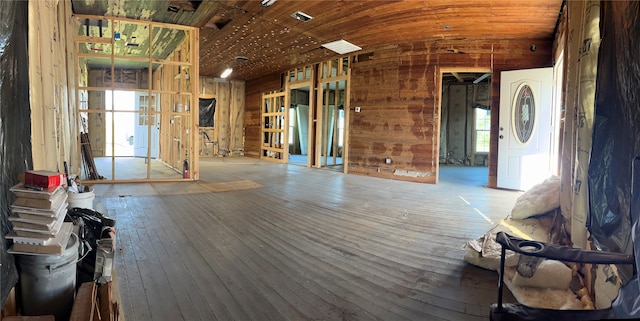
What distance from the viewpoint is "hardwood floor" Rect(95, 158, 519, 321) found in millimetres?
2047

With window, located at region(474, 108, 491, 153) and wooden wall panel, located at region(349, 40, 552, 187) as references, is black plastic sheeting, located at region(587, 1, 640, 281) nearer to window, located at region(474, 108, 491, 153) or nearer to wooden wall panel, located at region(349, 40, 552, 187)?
wooden wall panel, located at region(349, 40, 552, 187)

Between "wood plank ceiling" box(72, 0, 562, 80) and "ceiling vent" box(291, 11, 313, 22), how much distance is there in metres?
0.09

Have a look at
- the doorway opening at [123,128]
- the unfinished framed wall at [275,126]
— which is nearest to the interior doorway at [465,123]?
the unfinished framed wall at [275,126]

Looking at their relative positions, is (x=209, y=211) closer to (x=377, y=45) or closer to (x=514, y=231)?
(x=514, y=231)

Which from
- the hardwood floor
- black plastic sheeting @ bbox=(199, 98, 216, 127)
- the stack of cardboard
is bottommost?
the hardwood floor

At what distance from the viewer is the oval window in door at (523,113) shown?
6.14 meters

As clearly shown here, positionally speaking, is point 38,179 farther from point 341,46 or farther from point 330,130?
point 330,130

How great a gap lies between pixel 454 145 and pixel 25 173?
1271cm

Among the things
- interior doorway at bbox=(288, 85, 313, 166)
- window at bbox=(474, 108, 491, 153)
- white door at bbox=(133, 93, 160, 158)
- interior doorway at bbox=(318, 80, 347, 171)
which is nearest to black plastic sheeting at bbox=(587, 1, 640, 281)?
interior doorway at bbox=(318, 80, 347, 171)

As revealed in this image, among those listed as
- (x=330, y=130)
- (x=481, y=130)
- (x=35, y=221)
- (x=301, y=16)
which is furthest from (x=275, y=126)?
(x=35, y=221)

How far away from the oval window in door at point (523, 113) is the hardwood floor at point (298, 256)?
57.1 inches

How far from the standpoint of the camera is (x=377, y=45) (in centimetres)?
759

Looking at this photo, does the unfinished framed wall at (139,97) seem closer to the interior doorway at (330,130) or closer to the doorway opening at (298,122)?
the interior doorway at (330,130)

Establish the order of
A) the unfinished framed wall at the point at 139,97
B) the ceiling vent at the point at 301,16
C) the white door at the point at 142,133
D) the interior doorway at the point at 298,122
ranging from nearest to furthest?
the ceiling vent at the point at 301,16 → the unfinished framed wall at the point at 139,97 → the white door at the point at 142,133 → the interior doorway at the point at 298,122
